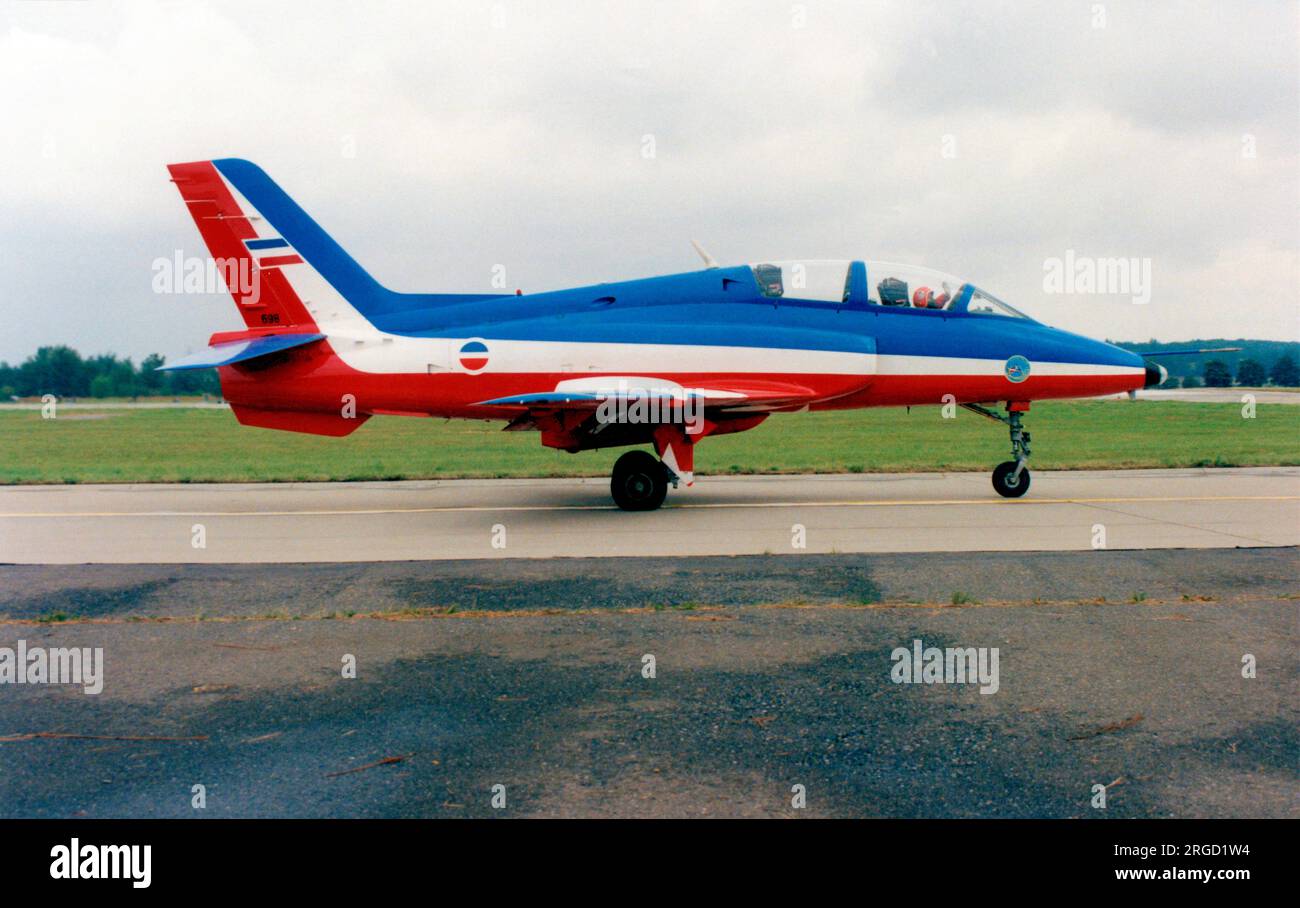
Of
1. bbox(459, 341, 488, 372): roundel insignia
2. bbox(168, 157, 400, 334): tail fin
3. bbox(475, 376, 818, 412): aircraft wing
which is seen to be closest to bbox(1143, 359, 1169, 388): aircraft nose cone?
bbox(475, 376, 818, 412): aircraft wing

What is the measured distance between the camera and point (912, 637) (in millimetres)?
6484

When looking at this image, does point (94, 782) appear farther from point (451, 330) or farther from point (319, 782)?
point (451, 330)

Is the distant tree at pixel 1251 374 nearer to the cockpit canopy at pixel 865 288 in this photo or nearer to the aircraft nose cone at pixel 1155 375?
the aircraft nose cone at pixel 1155 375

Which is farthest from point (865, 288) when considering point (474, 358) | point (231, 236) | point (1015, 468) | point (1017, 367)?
point (231, 236)

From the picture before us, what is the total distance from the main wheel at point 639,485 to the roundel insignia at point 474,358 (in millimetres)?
2430

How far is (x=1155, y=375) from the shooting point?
557 inches

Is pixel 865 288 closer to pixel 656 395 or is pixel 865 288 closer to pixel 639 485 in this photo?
pixel 656 395

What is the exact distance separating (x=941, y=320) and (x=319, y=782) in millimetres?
11682

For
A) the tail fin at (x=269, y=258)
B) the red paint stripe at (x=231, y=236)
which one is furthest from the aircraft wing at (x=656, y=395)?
the red paint stripe at (x=231, y=236)

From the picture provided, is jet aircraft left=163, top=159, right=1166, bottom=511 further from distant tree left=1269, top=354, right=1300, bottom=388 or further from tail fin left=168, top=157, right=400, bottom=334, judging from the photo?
distant tree left=1269, top=354, right=1300, bottom=388

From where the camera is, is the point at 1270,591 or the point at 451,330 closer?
the point at 1270,591

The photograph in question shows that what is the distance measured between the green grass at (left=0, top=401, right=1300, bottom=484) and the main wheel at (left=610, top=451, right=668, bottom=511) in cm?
519
